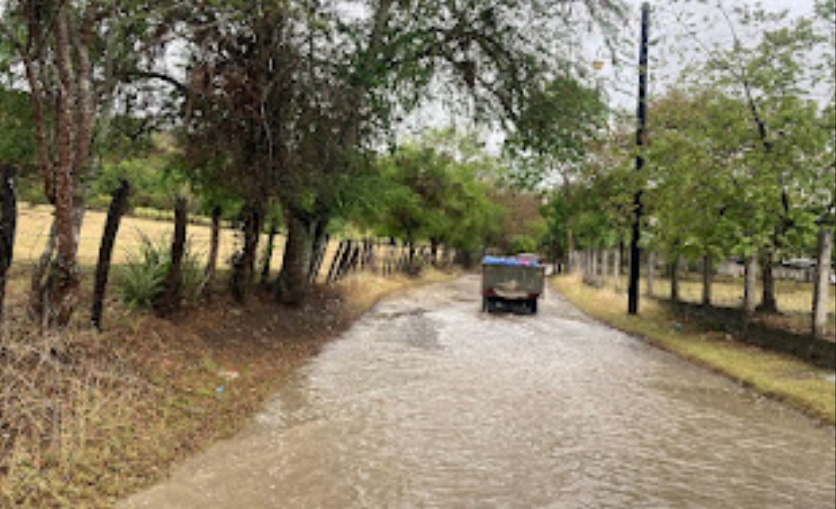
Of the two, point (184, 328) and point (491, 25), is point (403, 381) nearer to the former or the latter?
point (184, 328)

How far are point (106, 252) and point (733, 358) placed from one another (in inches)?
464

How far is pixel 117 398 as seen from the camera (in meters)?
6.76

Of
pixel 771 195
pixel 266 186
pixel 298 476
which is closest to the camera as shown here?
pixel 298 476

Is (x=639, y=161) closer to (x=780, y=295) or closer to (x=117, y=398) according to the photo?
(x=780, y=295)

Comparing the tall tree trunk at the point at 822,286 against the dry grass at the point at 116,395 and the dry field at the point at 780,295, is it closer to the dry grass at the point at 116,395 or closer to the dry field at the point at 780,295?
the dry field at the point at 780,295

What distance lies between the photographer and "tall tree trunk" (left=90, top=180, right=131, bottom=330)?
8.70 m

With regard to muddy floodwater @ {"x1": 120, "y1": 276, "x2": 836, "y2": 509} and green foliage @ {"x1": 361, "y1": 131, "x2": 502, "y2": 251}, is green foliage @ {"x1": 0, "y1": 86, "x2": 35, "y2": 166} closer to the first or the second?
muddy floodwater @ {"x1": 120, "y1": 276, "x2": 836, "y2": 509}

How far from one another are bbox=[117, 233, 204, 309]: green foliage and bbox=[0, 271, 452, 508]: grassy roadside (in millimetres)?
287

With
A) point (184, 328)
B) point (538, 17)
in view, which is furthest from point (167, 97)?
point (538, 17)

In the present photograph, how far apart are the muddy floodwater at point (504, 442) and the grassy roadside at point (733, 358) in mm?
357

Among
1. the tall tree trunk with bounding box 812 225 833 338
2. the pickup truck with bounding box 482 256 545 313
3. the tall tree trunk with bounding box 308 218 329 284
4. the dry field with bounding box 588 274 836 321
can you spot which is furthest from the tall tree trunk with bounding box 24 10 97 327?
the dry field with bounding box 588 274 836 321

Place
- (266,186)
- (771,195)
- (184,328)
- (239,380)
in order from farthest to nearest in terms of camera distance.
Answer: (771,195), (266,186), (184,328), (239,380)

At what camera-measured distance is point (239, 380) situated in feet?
30.2

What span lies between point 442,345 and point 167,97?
734cm
